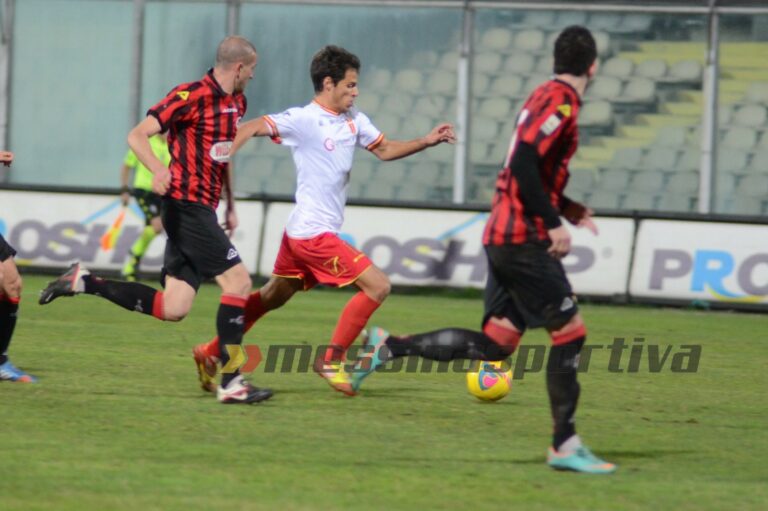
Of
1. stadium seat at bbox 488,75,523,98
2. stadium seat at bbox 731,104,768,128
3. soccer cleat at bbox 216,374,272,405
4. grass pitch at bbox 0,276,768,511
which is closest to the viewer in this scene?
grass pitch at bbox 0,276,768,511

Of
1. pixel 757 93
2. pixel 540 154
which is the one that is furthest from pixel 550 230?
pixel 757 93

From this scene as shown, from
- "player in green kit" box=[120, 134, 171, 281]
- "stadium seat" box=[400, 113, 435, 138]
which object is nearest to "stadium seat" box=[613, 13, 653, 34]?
"stadium seat" box=[400, 113, 435, 138]

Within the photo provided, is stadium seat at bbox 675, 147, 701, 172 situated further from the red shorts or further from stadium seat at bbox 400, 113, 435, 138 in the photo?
the red shorts

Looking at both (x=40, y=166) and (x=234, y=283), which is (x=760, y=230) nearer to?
(x=234, y=283)

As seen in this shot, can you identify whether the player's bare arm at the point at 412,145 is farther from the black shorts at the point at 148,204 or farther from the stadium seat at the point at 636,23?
the stadium seat at the point at 636,23

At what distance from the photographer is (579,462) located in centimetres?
606

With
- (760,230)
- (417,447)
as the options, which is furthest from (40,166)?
(417,447)

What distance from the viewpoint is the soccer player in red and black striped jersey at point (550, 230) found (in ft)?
19.9

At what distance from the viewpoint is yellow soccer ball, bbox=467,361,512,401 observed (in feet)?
26.4

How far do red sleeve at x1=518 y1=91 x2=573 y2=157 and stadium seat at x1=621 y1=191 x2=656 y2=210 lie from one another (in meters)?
13.6

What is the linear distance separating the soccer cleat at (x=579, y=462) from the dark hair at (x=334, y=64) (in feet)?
10.4

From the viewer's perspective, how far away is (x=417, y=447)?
6.60 metres

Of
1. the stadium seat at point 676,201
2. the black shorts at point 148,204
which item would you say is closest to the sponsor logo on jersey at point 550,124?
the black shorts at point 148,204

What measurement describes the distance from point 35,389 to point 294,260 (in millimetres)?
1649
